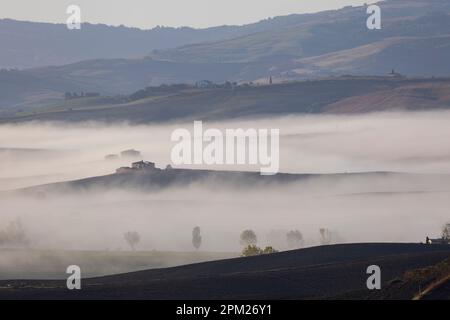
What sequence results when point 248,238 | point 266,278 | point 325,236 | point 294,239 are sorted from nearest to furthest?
point 266,278
point 294,239
point 248,238
point 325,236

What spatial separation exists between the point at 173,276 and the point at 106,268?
3668 centimetres

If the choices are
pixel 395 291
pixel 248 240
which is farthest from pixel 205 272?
pixel 248 240

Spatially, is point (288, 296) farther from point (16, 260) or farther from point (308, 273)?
point (16, 260)

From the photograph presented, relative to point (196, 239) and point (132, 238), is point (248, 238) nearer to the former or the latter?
point (196, 239)

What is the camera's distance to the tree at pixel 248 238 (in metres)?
176

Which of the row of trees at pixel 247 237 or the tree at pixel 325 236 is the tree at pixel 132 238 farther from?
the tree at pixel 325 236

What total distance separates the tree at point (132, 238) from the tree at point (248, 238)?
12.0 m

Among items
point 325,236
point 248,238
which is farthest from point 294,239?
point 248,238

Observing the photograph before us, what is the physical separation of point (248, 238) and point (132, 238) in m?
16.8

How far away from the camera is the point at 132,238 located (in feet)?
619

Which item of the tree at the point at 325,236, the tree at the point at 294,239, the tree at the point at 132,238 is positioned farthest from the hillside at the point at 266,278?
the tree at the point at 132,238

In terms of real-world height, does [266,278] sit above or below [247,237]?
below

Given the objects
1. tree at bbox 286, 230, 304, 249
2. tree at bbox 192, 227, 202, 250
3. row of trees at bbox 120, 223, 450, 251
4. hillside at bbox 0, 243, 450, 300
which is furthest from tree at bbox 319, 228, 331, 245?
hillside at bbox 0, 243, 450, 300

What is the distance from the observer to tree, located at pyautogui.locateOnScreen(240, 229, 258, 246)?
577ft
